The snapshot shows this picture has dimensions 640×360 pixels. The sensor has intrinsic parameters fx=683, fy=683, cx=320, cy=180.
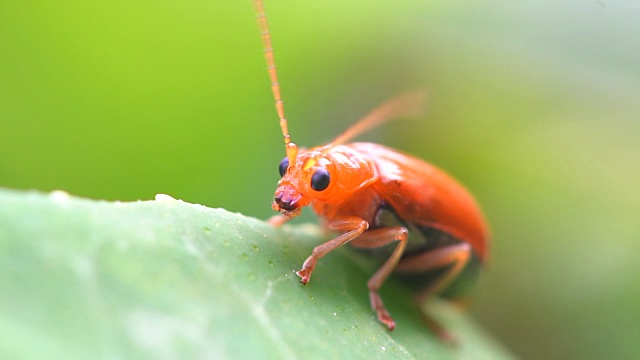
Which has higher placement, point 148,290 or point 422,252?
point 148,290

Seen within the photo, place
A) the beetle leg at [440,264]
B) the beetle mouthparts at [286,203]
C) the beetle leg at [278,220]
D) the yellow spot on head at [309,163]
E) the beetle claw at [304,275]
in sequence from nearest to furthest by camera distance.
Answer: the beetle claw at [304,275]
the beetle mouthparts at [286,203]
the yellow spot on head at [309,163]
the beetle leg at [278,220]
the beetle leg at [440,264]

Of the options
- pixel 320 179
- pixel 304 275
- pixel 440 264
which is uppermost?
pixel 320 179

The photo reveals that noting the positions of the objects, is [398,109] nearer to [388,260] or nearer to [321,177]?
[388,260]

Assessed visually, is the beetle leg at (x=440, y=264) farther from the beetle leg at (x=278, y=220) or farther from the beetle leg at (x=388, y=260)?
the beetle leg at (x=278, y=220)

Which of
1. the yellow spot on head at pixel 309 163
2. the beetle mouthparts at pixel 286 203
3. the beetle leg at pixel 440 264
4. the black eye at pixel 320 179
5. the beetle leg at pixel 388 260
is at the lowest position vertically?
the beetle leg at pixel 440 264

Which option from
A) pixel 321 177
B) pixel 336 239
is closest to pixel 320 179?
pixel 321 177

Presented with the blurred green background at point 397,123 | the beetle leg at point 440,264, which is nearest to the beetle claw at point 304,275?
the beetle leg at point 440,264

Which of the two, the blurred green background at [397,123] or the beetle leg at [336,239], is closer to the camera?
the beetle leg at [336,239]

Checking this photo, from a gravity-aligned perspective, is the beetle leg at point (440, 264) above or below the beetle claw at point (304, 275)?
below
